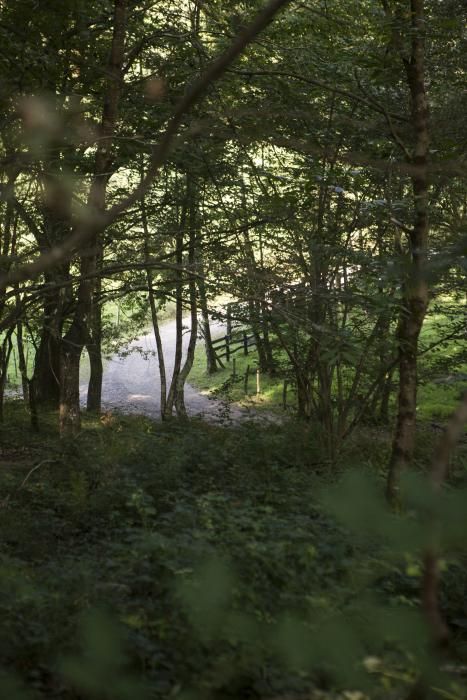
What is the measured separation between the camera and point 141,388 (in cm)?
2759

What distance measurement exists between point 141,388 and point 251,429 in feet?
59.1

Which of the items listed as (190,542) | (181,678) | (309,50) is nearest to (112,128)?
(309,50)

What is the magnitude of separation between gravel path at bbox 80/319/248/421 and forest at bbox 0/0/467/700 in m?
6.25

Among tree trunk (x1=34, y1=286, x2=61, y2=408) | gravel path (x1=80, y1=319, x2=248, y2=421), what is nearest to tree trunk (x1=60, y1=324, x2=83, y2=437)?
tree trunk (x1=34, y1=286, x2=61, y2=408)

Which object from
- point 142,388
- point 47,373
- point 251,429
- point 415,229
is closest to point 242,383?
point 142,388

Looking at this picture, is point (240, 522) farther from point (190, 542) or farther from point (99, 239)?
point (99, 239)

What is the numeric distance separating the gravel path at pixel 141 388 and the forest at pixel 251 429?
20.5 feet

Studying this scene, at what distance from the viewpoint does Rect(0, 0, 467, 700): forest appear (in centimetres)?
137

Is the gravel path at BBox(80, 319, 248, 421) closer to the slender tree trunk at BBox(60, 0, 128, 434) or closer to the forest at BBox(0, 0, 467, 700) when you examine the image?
the forest at BBox(0, 0, 467, 700)

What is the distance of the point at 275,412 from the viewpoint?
64.2ft

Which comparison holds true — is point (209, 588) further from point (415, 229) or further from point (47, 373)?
point (47, 373)

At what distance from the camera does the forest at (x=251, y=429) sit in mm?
1371

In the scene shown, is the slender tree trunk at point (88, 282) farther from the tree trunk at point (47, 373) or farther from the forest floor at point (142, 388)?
the forest floor at point (142, 388)

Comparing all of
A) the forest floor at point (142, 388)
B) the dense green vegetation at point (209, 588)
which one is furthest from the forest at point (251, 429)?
the forest floor at point (142, 388)
